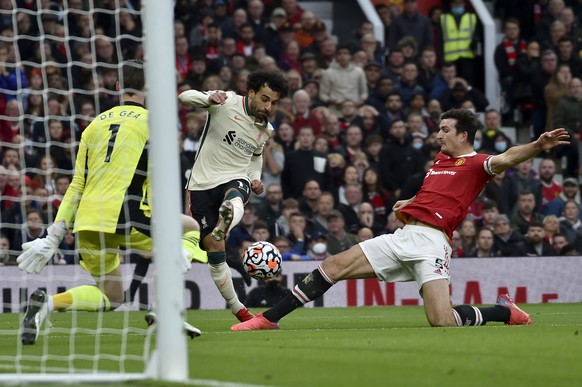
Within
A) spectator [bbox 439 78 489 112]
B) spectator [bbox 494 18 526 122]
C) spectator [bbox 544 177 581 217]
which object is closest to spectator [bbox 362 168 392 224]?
spectator [bbox 544 177 581 217]

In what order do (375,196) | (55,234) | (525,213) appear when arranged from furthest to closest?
(375,196), (525,213), (55,234)

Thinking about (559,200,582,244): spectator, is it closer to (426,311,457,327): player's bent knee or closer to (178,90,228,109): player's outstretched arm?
(426,311,457,327): player's bent knee

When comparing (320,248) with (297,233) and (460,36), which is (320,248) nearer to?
(297,233)

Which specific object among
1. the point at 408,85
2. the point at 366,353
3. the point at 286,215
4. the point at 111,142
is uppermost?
the point at 408,85

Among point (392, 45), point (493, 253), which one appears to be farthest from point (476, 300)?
point (392, 45)

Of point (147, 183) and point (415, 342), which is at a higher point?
point (147, 183)

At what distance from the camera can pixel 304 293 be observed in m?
10.6

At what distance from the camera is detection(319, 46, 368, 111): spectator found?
20.3m

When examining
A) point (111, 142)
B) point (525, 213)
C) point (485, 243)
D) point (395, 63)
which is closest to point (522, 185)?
point (525, 213)

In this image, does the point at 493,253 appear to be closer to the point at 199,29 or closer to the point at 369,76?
the point at 369,76

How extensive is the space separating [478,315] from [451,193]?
1.09 meters

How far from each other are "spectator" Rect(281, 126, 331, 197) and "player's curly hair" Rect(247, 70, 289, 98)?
22.5 ft

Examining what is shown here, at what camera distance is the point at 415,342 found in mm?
8766

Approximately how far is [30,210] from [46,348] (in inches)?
266
